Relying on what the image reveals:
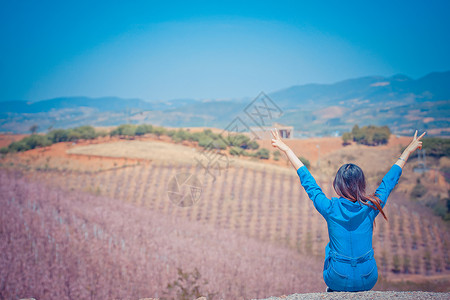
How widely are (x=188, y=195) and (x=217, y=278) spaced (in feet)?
22.8

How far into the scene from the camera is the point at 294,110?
309ft

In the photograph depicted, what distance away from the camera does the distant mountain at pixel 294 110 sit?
40.7 metres

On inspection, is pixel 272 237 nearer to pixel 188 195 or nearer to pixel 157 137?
pixel 188 195

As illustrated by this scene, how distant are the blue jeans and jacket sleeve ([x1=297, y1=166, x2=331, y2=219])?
1.30 ft

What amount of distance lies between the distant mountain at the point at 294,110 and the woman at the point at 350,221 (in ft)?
43.1

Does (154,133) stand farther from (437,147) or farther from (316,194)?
(316,194)

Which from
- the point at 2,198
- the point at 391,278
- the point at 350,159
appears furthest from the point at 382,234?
the point at 350,159

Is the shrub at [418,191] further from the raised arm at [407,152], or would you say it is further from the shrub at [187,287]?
the raised arm at [407,152]

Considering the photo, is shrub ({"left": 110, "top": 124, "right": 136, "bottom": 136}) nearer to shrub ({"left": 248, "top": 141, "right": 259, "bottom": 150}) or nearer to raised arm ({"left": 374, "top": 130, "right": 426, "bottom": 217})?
shrub ({"left": 248, "top": 141, "right": 259, "bottom": 150})

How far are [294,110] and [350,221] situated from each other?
95.6 meters

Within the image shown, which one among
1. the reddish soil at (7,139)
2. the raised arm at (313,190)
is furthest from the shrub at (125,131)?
the raised arm at (313,190)

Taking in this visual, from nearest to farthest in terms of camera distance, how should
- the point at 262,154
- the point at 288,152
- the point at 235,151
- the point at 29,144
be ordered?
the point at 288,152, the point at 235,151, the point at 262,154, the point at 29,144

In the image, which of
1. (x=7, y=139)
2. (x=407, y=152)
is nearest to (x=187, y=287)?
(x=407, y=152)

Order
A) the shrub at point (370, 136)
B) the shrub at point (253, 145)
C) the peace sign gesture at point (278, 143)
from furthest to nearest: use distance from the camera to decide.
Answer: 1. the shrub at point (370, 136)
2. the shrub at point (253, 145)
3. the peace sign gesture at point (278, 143)
